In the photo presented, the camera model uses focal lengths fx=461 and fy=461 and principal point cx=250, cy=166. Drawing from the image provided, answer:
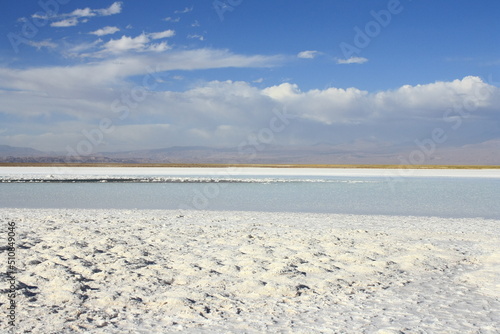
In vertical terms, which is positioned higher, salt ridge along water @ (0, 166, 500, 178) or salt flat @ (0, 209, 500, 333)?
salt ridge along water @ (0, 166, 500, 178)

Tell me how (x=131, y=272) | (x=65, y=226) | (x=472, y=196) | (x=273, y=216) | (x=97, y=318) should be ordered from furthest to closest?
(x=472, y=196), (x=273, y=216), (x=65, y=226), (x=131, y=272), (x=97, y=318)

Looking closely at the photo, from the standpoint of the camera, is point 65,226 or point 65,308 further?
point 65,226

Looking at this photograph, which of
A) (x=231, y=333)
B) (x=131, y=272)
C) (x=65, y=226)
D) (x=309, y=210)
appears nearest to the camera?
(x=231, y=333)

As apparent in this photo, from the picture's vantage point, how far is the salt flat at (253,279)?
446 cm

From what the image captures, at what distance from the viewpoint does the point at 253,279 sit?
19.1 feet

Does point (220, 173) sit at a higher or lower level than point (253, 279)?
higher

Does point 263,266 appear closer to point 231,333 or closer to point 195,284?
point 195,284

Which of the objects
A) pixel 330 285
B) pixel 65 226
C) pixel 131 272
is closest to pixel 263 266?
pixel 330 285

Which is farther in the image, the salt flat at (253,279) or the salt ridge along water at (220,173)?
the salt ridge along water at (220,173)

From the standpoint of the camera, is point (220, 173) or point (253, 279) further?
point (220, 173)

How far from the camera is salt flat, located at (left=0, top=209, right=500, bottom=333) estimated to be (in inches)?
176

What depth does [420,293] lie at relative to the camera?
17.8 feet

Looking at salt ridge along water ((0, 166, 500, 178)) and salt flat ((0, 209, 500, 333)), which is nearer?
salt flat ((0, 209, 500, 333))

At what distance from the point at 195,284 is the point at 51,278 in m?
1.78
